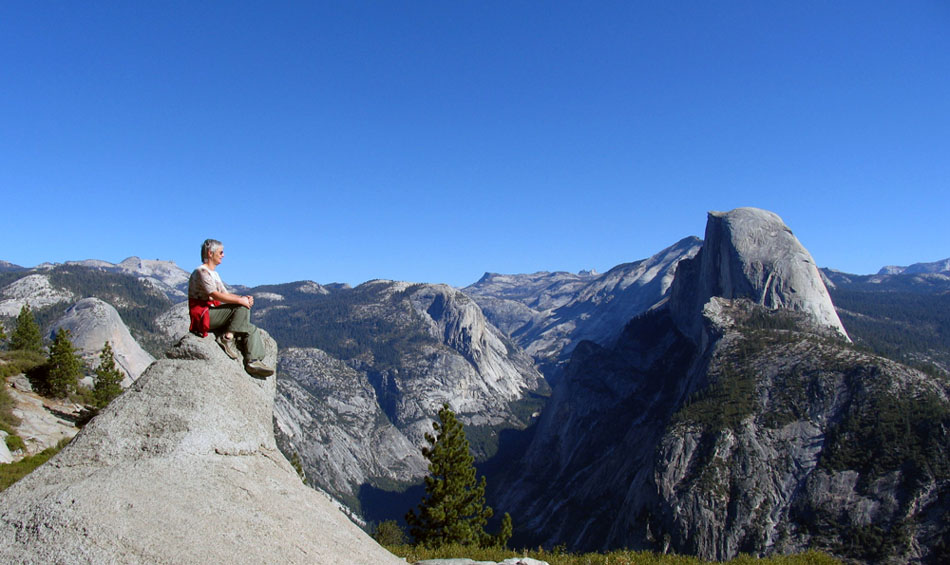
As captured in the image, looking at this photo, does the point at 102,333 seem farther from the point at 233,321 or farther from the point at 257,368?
the point at 233,321

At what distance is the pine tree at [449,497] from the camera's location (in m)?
38.4

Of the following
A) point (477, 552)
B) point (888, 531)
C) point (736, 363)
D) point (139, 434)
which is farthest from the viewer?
point (736, 363)

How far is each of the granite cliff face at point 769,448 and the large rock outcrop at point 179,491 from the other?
198 ft

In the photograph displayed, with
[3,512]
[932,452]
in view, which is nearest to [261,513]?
[3,512]

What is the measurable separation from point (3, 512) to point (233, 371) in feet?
13.1

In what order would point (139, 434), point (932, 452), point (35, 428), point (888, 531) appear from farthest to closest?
point (932, 452) < point (888, 531) < point (35, 428) < point (139, 434)

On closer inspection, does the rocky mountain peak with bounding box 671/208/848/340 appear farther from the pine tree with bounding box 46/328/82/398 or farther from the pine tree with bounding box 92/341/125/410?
the pine tree with bounding box 46/328/82/398

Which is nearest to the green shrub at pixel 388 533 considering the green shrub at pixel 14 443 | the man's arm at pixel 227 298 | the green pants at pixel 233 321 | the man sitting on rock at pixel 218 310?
the green shrub at pixel 14 443

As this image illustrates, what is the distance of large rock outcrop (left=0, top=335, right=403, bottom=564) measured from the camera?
21.6 feet

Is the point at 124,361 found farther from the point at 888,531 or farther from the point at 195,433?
the point at 888,531

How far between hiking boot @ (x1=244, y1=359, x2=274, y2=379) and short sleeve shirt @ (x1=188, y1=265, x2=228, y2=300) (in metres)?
1.65

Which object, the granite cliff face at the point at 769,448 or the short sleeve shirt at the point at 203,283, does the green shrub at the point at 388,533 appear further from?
the short sleeve shirt at the point at 203,283


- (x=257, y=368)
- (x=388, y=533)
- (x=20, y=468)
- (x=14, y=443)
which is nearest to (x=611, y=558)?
(x=257, y=368)

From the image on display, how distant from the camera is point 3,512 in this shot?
6910mm
